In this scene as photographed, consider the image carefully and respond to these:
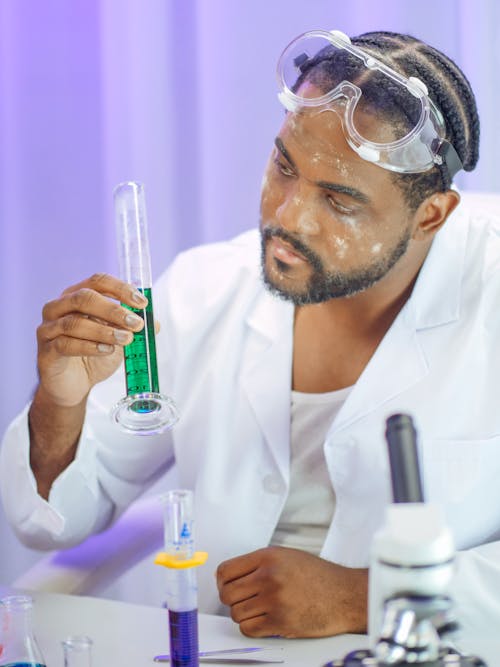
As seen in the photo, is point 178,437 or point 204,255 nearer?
point 178,437

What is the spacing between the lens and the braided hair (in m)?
1.58

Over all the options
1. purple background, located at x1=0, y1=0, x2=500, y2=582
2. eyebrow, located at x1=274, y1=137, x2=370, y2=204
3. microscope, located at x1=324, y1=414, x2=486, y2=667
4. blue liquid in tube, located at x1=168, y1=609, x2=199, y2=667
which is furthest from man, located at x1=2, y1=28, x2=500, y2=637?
microscope, located at x1=324, y1=414, x2=486, y2=667

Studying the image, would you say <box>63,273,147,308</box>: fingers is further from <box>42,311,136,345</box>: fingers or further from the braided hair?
the braided hair

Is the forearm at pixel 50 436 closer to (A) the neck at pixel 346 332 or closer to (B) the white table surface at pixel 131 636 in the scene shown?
(B) the white table surface at pixel 131 636


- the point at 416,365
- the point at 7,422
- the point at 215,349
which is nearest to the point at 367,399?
the point at 416,365

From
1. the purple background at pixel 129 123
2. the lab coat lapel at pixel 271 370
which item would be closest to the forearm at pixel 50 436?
the lab coat lapel at pixel 271 370

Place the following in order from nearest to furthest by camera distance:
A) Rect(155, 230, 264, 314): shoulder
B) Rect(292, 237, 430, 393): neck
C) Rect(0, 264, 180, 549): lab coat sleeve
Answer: Rect(0, 264, 180, 549): lab coat sleeve → Rect(292, 237, 430, 393): neck → Rect(155, 230, 264, 314): shoulder

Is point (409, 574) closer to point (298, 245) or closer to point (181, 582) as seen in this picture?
point (181, 582)

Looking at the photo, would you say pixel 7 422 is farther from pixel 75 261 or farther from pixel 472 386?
pixel 472 386

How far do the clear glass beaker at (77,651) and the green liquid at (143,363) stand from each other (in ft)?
1.17

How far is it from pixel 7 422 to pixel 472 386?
4.73ft

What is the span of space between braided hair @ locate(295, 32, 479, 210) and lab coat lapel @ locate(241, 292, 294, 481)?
0.32 metres

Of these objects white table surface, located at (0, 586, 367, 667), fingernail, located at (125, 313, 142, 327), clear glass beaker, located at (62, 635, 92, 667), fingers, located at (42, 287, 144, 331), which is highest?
fingers, located at (42, 287, 144, 331)

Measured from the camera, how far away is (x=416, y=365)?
64.7 inches
